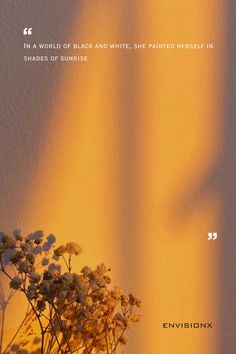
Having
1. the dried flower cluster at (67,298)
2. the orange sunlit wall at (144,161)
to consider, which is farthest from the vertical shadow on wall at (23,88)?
the dried flower cluster at (67,298)

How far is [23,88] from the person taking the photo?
135 cm

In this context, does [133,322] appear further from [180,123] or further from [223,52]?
[223,52]

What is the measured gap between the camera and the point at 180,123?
135 centimetres

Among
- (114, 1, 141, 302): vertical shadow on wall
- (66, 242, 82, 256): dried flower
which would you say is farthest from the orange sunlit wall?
(66, 242, 82, 256): dried flower

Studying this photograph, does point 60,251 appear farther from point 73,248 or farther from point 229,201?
point 229,201

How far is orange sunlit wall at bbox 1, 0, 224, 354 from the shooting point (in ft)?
4.37

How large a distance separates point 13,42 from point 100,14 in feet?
0.80

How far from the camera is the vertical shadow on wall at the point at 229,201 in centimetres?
133

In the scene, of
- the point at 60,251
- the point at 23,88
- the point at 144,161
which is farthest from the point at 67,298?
the point at 23,88

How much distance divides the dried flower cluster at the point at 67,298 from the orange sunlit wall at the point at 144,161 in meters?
0.06

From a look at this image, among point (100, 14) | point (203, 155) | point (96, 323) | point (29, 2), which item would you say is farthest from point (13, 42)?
point (96, 323)

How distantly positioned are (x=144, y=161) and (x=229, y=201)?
246 millimetres

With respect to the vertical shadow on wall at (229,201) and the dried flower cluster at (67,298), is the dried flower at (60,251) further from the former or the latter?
the vertical shadow on wall at (229,201)

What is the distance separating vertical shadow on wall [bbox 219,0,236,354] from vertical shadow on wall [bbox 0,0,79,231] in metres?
0.43
